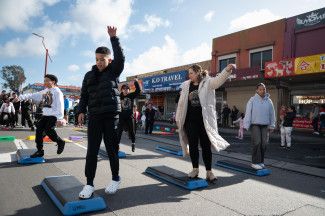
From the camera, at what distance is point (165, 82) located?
25906 millimetres

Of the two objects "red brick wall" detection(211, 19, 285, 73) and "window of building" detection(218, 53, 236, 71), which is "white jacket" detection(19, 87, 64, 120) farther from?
"window of building" detection(218, 53, 236, 71)

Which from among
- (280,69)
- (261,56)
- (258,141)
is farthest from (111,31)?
(261,56)

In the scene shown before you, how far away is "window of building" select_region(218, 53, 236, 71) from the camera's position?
22.7m

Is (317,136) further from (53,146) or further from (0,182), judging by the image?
(0,182)

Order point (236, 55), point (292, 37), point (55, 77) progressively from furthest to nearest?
point (236, 55) → point (292, 37) → point (55, 77)

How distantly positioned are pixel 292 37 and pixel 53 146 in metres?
16.5

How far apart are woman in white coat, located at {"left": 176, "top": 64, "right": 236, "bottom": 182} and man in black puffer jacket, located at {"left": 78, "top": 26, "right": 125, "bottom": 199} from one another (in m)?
1.37

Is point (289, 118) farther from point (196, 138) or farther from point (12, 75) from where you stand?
point (12, 75)

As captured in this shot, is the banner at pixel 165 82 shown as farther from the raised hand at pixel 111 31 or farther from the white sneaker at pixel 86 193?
the white sneaker at pixel 86 193

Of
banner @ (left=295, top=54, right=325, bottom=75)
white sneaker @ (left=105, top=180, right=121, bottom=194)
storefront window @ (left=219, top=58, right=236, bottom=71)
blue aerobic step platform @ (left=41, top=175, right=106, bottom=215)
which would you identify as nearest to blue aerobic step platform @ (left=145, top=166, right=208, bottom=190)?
white sneaker @ (left=105, top=180, right=121, bottom=194)

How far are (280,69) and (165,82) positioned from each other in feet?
38.1

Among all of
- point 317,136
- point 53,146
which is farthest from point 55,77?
point 317,136

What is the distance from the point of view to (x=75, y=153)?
7.46m

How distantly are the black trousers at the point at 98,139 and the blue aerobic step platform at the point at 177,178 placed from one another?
115cm
